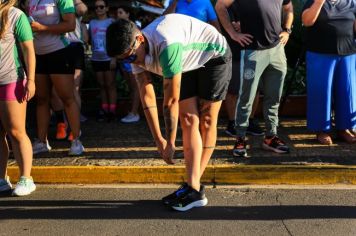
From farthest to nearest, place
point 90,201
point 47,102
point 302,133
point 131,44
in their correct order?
1. point 302,133
2. point 47,102
3. point 90,201
4. point 131,44

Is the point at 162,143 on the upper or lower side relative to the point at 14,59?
lower

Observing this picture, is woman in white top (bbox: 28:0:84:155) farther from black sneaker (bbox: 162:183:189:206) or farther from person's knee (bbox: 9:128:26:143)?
black sneaker (bbox: 162:183:189:206)

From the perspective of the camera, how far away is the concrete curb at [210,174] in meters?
5.10

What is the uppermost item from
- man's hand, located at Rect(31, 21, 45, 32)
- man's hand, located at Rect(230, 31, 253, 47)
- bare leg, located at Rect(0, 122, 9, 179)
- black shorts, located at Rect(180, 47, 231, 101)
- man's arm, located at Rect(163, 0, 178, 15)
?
man's arm, located at Rect(163, 0, 178, 15)

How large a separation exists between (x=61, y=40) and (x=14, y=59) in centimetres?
94

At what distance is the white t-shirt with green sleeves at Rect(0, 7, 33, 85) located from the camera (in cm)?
453

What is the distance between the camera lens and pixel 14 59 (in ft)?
15.2

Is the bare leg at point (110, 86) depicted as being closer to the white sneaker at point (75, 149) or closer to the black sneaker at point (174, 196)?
the white sneaker at point (75, 149)

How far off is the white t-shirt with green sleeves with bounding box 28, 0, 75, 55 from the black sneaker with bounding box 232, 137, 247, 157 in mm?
2045

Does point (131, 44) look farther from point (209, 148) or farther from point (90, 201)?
point (90, 201)

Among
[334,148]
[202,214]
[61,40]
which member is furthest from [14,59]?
[334,148]

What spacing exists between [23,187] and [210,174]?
68.0 inches

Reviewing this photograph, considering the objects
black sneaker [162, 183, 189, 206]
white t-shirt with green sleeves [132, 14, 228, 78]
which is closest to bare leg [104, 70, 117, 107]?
black sneaker [162, 183, 189, 206]

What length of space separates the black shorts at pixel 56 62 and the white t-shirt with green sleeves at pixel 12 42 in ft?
2.68
